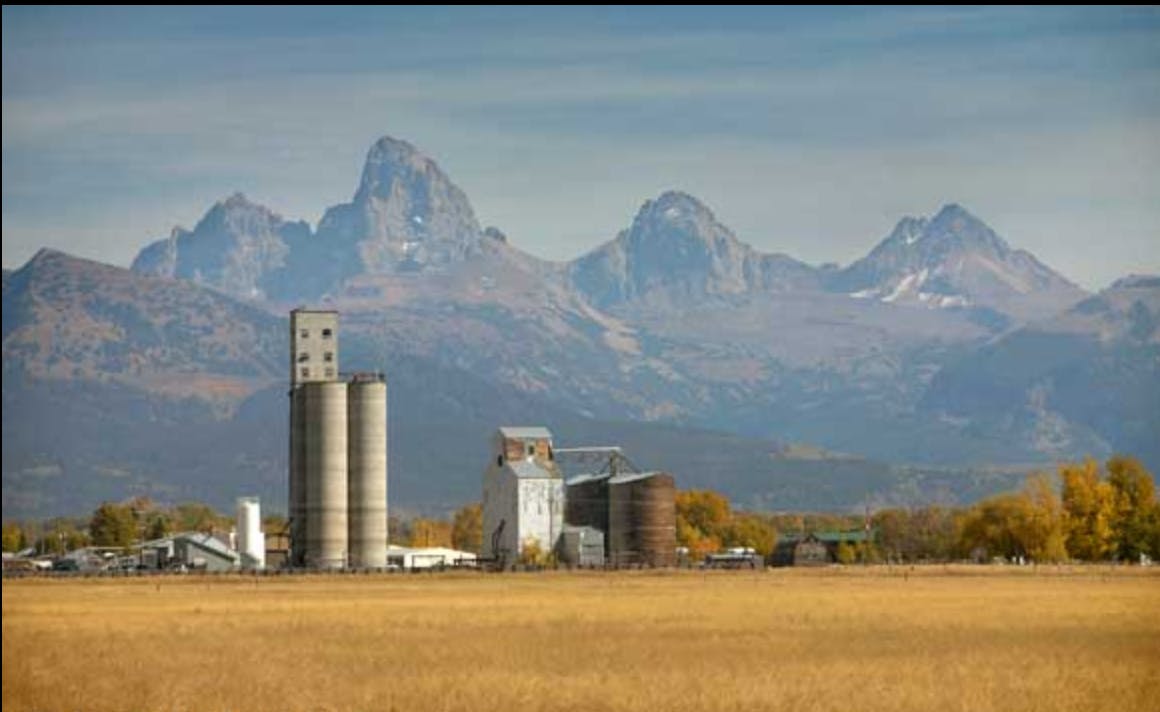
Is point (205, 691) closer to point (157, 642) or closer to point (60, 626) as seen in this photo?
point (157, 642)

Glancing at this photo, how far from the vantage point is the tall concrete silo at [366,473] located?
19188cm

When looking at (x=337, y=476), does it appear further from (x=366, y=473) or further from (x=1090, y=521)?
(x=1090, y=521)

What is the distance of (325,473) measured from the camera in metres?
192

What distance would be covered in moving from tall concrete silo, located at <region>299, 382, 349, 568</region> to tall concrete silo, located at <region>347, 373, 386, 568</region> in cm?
98

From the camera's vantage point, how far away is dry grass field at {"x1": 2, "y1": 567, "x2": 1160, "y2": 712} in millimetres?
49469

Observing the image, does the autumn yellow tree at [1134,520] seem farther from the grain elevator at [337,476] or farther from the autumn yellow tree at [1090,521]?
the grain elevator at [337,476]

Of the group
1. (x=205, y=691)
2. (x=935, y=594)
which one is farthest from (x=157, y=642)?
(x=935, y=594)

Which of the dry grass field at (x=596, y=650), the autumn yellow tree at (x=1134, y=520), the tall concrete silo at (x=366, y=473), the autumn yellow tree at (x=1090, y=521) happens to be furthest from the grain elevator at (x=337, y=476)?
the dry grass field at (x=596, y=650)

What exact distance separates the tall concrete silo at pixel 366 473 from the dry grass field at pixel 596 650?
229ft

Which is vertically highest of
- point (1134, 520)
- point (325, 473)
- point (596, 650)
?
point (325, 473)

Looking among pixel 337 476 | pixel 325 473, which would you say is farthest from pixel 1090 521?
pixel 325 473

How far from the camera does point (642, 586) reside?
13562 centimetres

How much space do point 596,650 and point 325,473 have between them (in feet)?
418

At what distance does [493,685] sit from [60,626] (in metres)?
33.7
